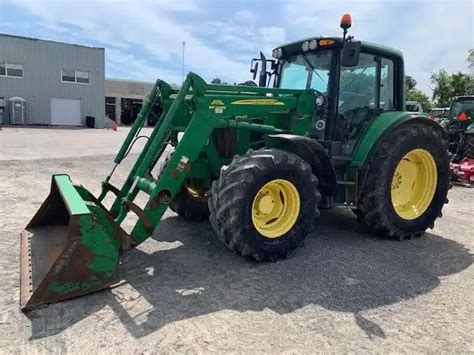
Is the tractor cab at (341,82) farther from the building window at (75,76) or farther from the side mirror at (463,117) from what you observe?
the building window at (75,76)

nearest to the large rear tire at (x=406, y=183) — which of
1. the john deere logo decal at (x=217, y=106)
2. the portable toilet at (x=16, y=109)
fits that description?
the john deere logo decal at (x=217, y=106)

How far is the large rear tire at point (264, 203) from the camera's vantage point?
13.5 feet

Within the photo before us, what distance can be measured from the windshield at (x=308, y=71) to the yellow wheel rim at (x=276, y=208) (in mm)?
1545

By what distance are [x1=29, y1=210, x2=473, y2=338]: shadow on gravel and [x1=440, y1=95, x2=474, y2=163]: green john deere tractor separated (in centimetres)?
751

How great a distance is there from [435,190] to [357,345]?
345cm

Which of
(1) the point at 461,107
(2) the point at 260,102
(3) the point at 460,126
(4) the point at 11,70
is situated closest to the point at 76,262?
(2) the point at 260,102

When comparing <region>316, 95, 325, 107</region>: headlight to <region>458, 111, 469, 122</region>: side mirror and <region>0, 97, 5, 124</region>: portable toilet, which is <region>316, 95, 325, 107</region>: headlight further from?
<region>0, 97, 5, 124</region>: portable toilet

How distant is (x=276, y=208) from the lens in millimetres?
4621

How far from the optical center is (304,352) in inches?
115

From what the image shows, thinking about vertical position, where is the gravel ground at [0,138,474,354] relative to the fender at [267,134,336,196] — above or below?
below

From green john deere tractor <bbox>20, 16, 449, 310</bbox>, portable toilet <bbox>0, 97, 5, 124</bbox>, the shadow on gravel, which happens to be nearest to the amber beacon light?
green john deere tractor <bbox>20, 16, 449, 310</bbox>

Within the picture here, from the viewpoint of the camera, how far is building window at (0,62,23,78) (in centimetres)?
2936

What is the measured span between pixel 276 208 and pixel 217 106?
50.2 inches

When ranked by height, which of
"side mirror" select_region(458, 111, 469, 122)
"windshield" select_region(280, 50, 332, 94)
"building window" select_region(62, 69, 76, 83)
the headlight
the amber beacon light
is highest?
"building window" select_region(62, 69, 76, 83)
